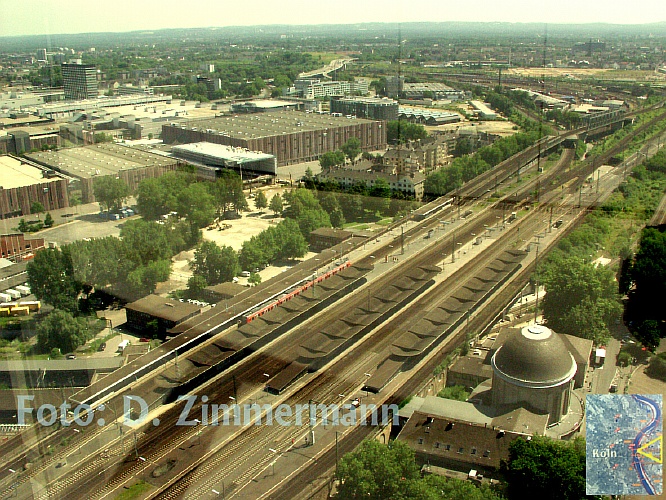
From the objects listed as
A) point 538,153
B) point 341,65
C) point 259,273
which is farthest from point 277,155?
point 341,65

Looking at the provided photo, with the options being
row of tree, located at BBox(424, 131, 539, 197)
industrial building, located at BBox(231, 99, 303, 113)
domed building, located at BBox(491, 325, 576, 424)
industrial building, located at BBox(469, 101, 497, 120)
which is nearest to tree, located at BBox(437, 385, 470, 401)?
domed building, located at BBox(491, 325, 576, 424)

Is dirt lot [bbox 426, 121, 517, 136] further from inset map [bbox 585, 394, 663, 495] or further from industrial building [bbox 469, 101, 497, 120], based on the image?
inset map [bbox 585, 394, 663, 495]

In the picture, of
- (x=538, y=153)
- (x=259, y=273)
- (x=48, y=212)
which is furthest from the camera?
(x=538, y=153)

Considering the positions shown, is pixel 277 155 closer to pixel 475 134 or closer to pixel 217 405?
pixel 475 134

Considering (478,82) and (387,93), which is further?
(478,82)

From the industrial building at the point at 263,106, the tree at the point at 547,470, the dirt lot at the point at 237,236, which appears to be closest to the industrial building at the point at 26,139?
the dirt lot at the point at 237,236

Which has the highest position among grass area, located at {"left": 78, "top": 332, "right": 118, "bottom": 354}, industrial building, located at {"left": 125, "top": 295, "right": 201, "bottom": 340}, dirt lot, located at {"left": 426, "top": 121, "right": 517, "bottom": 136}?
dirt lot, located at {"left": 426, "top": 121, "right": 517, "bottom": 136}
